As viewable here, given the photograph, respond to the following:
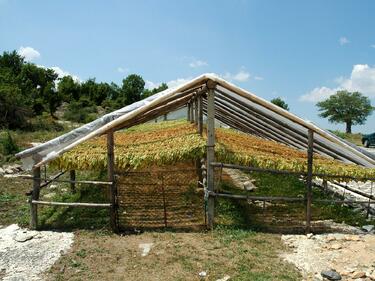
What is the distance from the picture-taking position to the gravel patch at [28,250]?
4.81 m

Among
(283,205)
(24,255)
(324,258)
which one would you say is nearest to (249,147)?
(283,205)

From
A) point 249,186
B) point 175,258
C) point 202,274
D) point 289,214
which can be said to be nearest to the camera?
point 202,274

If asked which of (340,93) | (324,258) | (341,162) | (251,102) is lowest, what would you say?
(324,258)

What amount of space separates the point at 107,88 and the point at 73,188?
133ft

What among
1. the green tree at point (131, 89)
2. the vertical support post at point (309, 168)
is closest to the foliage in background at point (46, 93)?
the green tree at point (131, 89)

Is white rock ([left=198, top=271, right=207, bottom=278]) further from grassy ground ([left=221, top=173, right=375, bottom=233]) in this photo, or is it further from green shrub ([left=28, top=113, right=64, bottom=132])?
green shrub ([left=28, top=113, right=64, bottom=132])

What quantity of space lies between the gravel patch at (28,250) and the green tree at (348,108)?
149 feet

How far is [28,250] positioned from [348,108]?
152ft

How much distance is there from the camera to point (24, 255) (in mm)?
5277

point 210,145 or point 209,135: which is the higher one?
point 209,135

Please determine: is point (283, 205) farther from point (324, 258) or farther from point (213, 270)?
point (213, 270)

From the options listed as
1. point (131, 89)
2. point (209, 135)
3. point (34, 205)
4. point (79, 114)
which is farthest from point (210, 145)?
point (131, 89)

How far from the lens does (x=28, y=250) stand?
5.45 metres

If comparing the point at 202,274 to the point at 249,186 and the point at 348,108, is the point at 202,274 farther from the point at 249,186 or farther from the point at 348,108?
the point at 348,108
